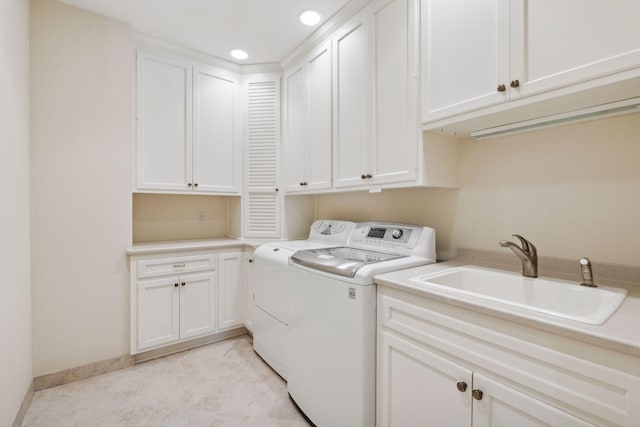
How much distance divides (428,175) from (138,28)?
249cm

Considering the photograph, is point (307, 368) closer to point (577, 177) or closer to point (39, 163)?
point (577, 177)

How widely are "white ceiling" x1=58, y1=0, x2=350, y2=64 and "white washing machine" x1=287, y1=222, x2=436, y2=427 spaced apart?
5.55 feet

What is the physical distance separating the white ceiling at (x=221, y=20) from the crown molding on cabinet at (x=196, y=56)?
0.04m

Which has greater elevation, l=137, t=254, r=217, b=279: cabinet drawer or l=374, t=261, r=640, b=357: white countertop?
l=374, t=261, r=640, b=357: white countertop

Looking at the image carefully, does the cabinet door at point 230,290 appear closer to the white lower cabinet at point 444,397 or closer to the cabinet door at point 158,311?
the cabinet door at point 158,311

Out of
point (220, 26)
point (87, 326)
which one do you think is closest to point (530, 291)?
point (220, 26)

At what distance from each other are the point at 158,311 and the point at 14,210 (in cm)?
116

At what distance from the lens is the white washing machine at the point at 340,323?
1349 millimetres

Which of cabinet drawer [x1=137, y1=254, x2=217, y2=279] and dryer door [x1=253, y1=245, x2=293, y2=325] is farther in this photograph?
cabinet drawer [x1=137, y1=254, x2=217, y2=279]

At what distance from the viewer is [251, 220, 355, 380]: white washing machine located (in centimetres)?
204

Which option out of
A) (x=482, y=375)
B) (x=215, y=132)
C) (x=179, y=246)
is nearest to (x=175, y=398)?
(x=179, y=246)

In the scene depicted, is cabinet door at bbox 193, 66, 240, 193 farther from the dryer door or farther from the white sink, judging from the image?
the white sink

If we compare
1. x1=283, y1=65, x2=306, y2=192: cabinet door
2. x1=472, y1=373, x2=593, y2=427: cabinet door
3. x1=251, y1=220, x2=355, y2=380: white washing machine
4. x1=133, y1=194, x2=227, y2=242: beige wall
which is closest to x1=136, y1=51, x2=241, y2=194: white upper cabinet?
x1=133, y1=194, x2=227, y2=242: beige wall

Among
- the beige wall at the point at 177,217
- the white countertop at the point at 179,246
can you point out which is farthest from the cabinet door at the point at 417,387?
the beige wall at the point at 177,217
